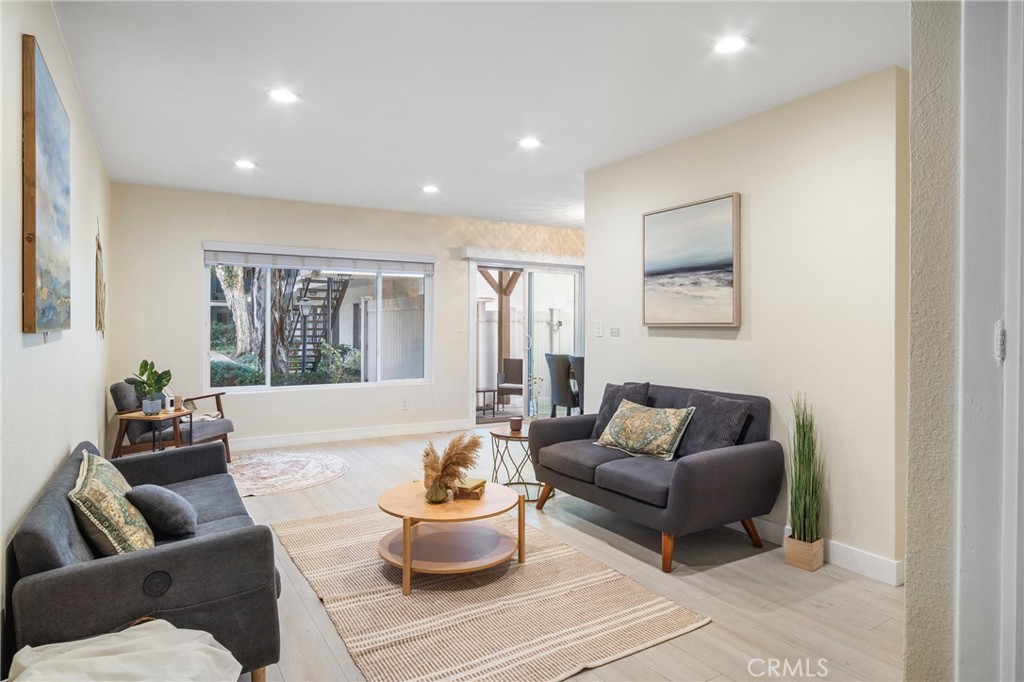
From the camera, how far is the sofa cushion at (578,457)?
11.4 feet

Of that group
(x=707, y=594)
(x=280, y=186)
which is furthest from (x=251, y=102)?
(x=707, y=594)

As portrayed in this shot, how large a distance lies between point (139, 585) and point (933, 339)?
2.05 meters

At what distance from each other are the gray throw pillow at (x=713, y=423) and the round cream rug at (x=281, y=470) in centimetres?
291

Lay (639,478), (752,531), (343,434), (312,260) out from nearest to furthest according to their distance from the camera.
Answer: (639,478)
(752,531)
(312,260)
(343,434)

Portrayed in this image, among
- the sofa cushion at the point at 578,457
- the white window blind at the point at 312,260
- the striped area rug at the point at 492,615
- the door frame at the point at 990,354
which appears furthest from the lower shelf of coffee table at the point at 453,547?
the white window blind at the point at 312,260

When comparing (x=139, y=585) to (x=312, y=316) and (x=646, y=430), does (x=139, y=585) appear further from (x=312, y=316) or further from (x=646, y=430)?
(x=312, y=316)

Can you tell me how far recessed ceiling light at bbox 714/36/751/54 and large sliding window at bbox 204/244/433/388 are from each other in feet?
15.0

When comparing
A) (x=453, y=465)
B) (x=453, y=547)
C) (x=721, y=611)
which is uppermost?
(x=453, y=465)

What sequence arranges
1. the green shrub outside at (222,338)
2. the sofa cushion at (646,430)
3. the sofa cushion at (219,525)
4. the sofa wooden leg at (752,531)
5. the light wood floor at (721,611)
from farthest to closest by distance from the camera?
the green shrub outside at (222,338) → the sofa cushion at (646,430) → the sofa wooden leg at (752,531) → the sofa cushion at (219,525) → the light wood floor at (721,611)

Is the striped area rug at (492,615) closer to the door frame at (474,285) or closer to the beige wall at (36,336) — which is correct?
the beige wall at (36,336)

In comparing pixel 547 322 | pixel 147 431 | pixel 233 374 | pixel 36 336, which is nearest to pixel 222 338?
pixel 233 374

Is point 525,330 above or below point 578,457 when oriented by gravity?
above

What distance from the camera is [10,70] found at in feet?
5.38

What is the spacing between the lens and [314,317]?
21.1ft
